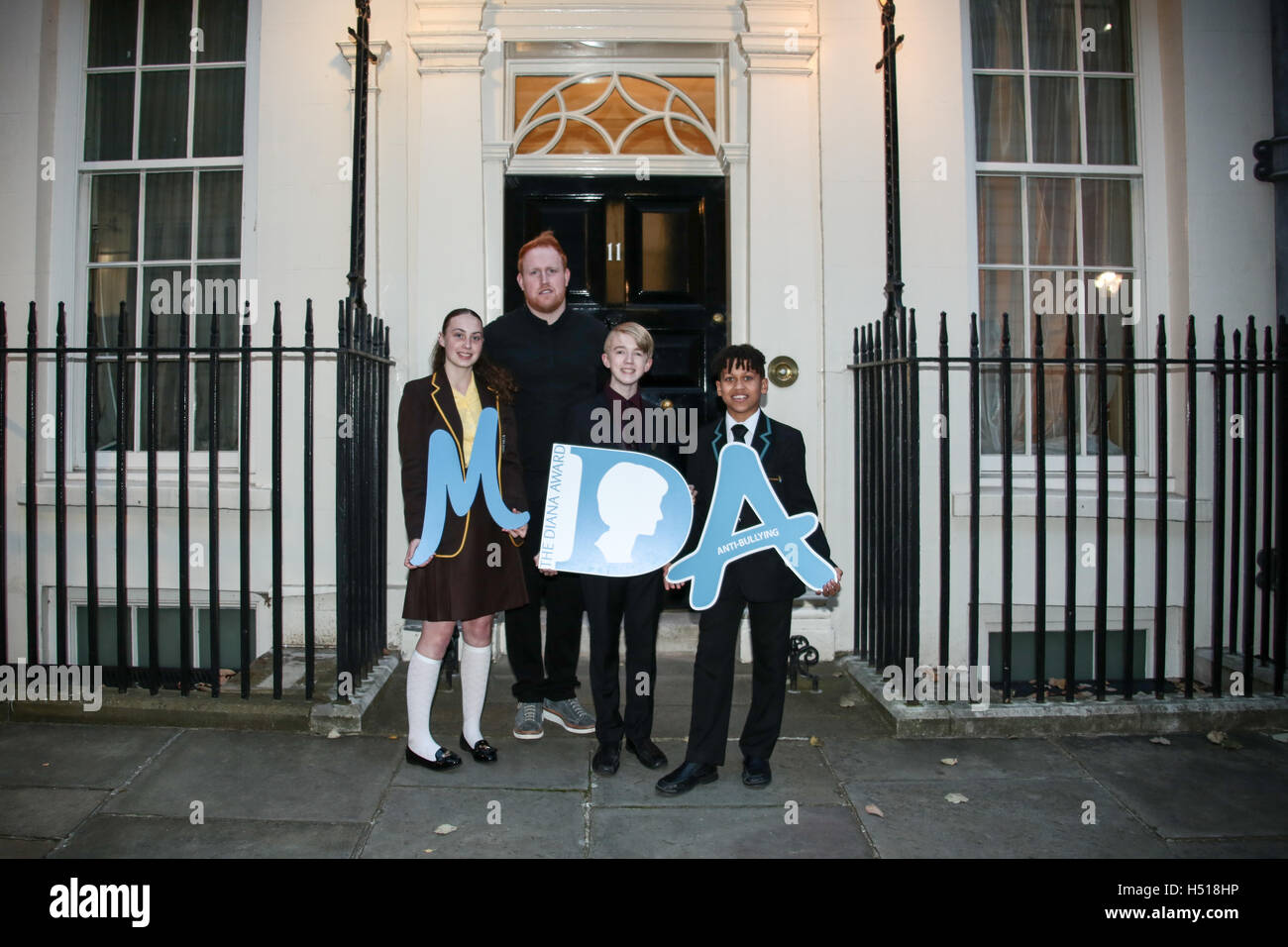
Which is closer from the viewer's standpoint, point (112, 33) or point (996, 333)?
point (996, 333)

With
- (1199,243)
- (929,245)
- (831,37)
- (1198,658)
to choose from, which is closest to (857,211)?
(929,245)

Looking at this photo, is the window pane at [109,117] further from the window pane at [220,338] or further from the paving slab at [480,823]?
the paving slab at [480,823]

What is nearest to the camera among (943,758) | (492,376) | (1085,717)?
(492,376)

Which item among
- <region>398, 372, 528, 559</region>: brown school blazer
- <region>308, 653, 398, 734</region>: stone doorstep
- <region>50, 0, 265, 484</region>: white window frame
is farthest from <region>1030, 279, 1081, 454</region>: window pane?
<region>50, 0, 265, 484</region>: white window frame

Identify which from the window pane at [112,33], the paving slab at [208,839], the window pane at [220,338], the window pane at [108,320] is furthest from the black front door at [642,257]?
the paving slab at [208,839]

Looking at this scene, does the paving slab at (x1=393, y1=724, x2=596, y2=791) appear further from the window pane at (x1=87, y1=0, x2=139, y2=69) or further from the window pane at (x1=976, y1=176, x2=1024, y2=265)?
the window pane at (x1=87, y1=0, x2=139, y2=69)

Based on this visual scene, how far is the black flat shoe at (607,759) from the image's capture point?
3457 millimetres

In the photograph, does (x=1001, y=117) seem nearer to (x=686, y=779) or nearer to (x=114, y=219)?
(x=686, y=779)

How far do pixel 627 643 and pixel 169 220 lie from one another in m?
4.14

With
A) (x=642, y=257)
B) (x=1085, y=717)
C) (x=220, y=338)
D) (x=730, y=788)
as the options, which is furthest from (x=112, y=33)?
(x=1085, y=717)

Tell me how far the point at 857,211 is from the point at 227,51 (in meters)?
4.03

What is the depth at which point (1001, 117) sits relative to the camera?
5.30 m

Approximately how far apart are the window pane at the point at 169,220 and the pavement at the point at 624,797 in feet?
9.50

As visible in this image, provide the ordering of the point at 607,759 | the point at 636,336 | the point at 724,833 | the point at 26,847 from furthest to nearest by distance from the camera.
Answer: the point at 607,759 → the point at 636,336 → the point at 724,833 → the point at 26,847
